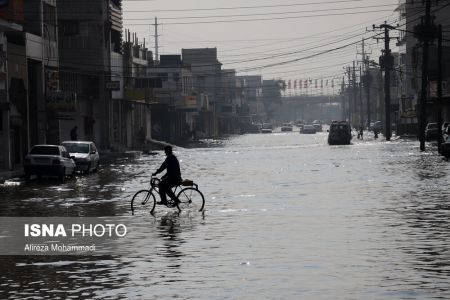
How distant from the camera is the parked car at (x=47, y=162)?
49.3 meters

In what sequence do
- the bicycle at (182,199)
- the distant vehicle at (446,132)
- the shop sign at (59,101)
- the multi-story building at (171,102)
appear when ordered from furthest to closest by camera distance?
the multi-story building at (171,102) → the shop sign at (59,101) → the distant vehicle at (446,132) → the bicycle at (182,199)

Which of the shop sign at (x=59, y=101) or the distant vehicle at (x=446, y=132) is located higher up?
the shop sign at (x=59, y=101)

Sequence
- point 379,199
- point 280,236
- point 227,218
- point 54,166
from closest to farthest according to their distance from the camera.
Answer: point 280,236 < point 227,218 < point 379,199 < point 54,166

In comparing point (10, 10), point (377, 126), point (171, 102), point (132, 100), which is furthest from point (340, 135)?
point (10, 10)

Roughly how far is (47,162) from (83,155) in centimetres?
682

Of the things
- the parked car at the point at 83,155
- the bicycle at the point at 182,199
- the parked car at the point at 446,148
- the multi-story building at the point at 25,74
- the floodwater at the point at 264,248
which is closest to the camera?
the floodwater at the point at 264,248

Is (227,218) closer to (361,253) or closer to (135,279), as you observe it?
(361,253)

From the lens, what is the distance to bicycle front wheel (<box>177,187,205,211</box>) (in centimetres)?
3014

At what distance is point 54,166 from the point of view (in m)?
49.2

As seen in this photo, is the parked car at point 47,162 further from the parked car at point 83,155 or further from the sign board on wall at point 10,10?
the sign board on wall at point 10,10

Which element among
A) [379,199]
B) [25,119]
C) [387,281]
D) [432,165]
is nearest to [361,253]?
[387,281]

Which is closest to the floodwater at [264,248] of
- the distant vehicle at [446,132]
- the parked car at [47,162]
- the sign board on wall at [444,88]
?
the parked car at [47,162]

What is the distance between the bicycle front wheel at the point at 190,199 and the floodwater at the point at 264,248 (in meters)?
0.58

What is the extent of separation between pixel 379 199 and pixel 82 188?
1401 cm
